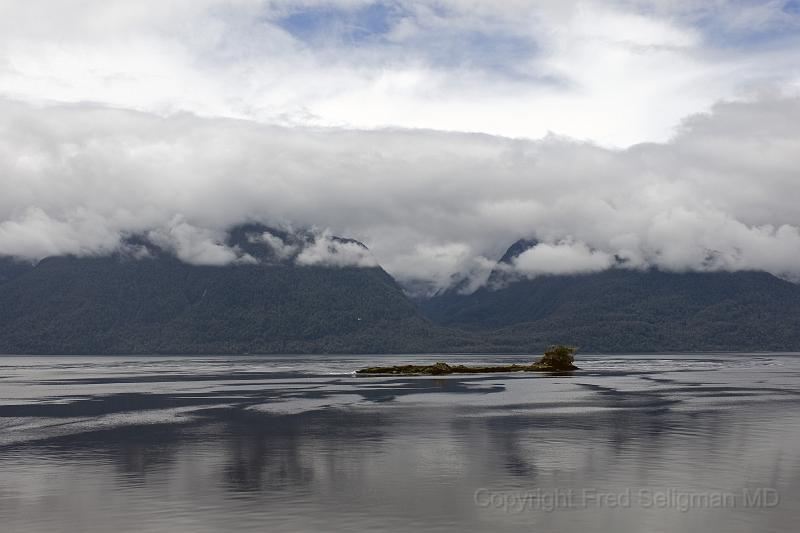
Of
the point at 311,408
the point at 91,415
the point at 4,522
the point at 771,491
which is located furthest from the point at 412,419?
the point at 4,522

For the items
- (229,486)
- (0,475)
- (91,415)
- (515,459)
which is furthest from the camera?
(91,415)

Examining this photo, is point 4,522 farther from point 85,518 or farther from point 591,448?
point 591,448

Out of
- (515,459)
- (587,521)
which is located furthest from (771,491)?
(515,459)

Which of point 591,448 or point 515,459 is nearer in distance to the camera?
point 515,459

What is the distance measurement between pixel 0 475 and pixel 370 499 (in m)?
23.5

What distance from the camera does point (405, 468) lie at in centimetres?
4888

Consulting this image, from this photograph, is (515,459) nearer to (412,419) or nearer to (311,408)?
(412,419)

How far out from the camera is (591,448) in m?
56.0

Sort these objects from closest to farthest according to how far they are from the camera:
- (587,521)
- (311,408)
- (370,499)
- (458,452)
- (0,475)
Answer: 1. (587,521)
2. (370,499)
3. (0,475)
4. (458,452)
5. (311,408)

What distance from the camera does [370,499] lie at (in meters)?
40.0

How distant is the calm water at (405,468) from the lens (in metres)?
36.0

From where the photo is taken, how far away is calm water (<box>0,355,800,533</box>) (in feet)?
118

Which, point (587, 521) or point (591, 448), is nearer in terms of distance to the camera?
point (587, 521)

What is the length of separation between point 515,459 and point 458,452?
200 inches
